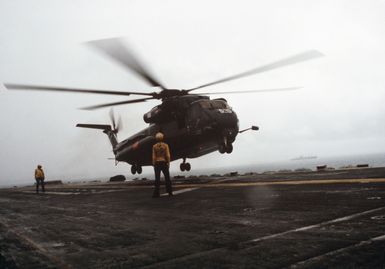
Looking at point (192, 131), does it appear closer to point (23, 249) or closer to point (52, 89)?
point (52, 89)

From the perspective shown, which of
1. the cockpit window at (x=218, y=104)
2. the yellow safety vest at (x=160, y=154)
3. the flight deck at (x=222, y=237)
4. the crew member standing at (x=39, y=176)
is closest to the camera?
the flight deck at (x=222, y=237)

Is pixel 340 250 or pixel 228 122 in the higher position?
pixel 228 122

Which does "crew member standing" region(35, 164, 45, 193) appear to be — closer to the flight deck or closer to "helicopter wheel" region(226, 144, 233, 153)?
"helicopter wheel" region(226, 144, 233, 153)

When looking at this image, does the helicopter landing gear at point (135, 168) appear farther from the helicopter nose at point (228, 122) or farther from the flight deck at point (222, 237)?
the flight deck at point (222, 237)

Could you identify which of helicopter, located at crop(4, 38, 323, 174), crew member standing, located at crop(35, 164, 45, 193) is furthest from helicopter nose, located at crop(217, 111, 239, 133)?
crew member standing, located at crop(35, 164, 45, 193)

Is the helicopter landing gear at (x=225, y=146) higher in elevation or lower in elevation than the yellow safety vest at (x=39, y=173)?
higher

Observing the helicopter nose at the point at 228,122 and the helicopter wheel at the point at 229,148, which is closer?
the helicopter nose at the point at 228,122

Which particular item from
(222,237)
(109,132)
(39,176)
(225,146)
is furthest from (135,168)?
(222,237)

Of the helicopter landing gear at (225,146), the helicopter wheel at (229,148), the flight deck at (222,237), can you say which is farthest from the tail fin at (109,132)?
the flight deck at (222,237)

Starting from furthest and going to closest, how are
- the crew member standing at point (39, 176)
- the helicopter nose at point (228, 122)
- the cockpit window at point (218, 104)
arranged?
the crew member standing at point (39, 176)
the cockpit window at point (218, 104)
the helicopter nose at point (228, 122)

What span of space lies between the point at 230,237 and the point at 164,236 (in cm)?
91

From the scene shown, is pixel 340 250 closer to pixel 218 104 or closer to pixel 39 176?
pixel 218 104

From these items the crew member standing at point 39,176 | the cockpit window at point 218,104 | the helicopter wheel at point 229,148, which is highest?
the cockpit window at point 218,104

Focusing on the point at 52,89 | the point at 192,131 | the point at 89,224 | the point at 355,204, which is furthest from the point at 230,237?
the point at 192,131
